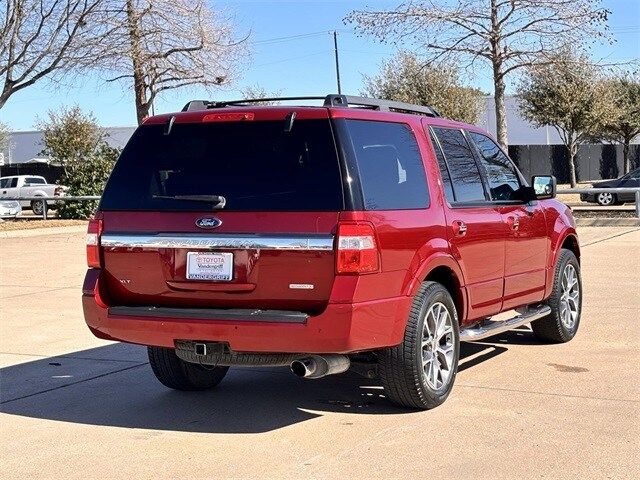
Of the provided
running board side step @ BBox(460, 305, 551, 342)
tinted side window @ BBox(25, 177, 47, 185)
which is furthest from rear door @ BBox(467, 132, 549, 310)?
tinted side window @ BBox(25, 177, 47, 185)

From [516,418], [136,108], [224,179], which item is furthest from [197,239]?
[136,108]

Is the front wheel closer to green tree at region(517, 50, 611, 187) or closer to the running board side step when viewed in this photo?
green tree at region(517, 50, 611, 187)

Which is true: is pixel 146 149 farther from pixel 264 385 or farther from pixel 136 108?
pixel 136 108

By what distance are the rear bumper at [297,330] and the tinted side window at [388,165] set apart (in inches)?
24.2

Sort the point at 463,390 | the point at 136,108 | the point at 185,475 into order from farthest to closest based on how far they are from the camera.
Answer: the point at 136,108, the point at 463,390, the point at 185,475

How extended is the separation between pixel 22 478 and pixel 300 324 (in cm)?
167

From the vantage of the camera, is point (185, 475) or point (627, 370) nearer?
Result: point (185, 475)

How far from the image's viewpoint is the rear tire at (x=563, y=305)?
869 cm

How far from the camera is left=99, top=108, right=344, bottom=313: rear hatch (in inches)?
233

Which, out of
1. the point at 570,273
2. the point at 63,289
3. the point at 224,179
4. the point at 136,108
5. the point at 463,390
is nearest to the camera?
the point at 224,179

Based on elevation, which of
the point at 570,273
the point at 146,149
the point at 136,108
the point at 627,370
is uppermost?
the point at 136,108

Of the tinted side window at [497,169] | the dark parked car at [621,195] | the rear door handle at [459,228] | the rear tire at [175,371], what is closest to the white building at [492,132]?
the dark parked car at [621,195]

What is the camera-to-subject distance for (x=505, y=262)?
7695 mm

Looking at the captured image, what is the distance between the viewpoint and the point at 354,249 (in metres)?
5.82
